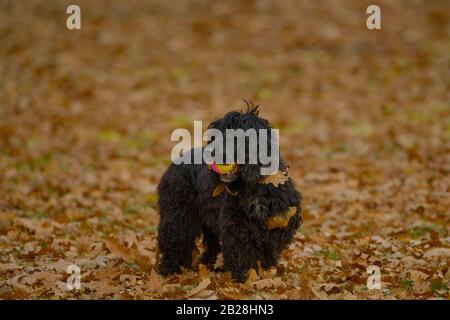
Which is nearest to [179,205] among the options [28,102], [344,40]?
[28,102]

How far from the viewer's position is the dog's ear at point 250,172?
219 inches

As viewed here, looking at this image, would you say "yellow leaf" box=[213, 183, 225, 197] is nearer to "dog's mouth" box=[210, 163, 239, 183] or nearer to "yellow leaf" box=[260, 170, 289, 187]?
"dog's mouth" box=[210, 163, 239, 183]

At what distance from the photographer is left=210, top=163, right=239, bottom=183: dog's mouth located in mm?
5551

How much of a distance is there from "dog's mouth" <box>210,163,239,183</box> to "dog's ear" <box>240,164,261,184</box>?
0.22 ft

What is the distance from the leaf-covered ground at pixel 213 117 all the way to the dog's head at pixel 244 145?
1.07 m

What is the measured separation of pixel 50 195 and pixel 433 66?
41.3 ft

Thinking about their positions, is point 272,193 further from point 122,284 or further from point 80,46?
point 80,46

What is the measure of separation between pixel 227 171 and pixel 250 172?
0.22m

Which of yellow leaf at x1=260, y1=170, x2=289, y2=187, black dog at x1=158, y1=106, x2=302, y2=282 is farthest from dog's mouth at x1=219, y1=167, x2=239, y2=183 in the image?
yellow leaf at x1=260, y1=170, x2=289, y2=187

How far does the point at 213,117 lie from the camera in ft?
54.5

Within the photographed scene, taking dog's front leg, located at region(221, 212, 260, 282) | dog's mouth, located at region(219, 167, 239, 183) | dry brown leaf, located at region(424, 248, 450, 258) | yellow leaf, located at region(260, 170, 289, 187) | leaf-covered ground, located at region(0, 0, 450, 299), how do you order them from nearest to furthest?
1. dog's mouth, located at region(219, 167, 239, 183)
2. yellow leaf, located at region(260, 170, 289, 187)
3. dog's front leg, located at region(221, 212, 260, 282)
4. leaf-covered ground, located at region(0, 0, 450, 299)
5. dry brown leaf, located at region(424, 248, 450, 258)

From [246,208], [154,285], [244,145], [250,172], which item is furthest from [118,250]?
[244,145]

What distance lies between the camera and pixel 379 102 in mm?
16734

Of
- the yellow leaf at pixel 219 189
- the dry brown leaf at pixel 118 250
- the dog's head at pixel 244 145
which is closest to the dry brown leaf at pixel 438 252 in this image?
the dog's head at pixel 244 145
